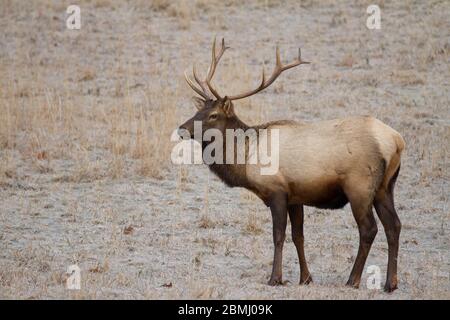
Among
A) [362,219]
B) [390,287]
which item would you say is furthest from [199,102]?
[390,287]

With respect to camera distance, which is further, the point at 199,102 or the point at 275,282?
the point at 199,102

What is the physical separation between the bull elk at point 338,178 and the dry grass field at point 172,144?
0.46 meters

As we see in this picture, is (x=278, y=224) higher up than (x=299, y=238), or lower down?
higher up

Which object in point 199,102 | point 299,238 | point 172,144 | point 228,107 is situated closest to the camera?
point 299,238

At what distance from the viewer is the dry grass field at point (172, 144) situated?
10188 millimetres

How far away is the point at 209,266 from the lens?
34.2 ft

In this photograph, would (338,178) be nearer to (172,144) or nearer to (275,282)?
(275,282)

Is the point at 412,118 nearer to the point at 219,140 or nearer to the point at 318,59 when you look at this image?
the point at 318,59

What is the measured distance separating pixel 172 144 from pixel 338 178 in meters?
5.82

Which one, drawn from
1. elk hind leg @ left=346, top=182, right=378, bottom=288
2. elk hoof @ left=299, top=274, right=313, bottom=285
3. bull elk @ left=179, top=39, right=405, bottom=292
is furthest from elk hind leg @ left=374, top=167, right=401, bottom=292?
elk hoof @ left=299, top=274, right=313, bottom=285

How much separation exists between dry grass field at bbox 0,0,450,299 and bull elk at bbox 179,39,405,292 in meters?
0.46

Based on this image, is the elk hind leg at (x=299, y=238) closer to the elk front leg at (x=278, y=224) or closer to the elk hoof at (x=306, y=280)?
the elk hoof at (x=306, y=280)

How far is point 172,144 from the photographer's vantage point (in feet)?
49.0
